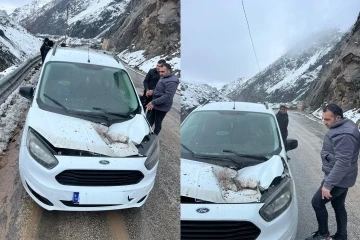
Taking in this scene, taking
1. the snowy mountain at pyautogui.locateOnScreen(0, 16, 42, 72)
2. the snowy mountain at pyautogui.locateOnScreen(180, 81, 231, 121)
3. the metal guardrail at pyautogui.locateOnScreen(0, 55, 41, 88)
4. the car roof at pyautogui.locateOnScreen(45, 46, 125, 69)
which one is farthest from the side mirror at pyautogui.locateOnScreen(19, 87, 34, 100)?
the snowy mountain at pyautogui.locateOnScreen(180, 81, 231, 121)

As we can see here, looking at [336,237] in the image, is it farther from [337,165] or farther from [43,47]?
[43,47]

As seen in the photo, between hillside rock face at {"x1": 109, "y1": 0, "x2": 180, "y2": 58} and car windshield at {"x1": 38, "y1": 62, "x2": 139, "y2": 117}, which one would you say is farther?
car windshield at {"x1": 38, "y1": 62, "x2": 139, "y2": 117}

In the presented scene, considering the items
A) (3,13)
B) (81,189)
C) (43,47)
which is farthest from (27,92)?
(81,189)

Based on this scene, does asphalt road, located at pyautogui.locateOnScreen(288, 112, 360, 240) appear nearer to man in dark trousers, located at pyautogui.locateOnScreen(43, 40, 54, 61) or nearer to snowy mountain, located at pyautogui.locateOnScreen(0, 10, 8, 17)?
man in dark trousers, located at pyautogui.locateOnScreen(43, 40, 54, 61)

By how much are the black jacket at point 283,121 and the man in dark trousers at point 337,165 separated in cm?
17

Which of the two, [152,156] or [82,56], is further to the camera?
[82,56]

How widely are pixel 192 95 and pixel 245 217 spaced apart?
0.33 metres

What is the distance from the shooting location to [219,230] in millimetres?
901

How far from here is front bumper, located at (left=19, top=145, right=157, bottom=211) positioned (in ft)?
5.57

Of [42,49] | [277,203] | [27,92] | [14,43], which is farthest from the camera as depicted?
[14,43]

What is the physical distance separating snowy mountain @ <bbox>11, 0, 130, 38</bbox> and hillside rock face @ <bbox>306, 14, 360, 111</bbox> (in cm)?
109

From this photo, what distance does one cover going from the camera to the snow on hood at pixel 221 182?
2.80 ft

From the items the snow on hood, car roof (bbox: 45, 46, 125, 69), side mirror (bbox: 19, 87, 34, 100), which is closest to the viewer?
the snow on hood

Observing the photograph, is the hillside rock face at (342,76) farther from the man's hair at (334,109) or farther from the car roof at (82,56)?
the car roof at (82,56)
